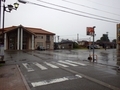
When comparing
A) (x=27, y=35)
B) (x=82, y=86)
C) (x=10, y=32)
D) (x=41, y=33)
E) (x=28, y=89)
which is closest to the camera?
(x=28, y=89)

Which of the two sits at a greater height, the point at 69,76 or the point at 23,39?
the point at 23,39

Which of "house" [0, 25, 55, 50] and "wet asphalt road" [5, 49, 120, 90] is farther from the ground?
"house" [0, 25, 55, 50]

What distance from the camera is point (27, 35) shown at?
51875mm

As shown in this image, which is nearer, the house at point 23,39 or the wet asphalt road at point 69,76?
the wet asphalt road at point 69,76

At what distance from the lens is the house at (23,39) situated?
158 ft

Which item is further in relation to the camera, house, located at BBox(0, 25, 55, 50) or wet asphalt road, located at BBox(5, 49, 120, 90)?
house, located at BBox(0, 25, 55, 50)

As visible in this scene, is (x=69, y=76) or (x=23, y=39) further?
(x=23, y=39)

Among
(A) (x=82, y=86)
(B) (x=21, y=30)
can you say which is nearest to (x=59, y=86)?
(A) (x=82, y=86)

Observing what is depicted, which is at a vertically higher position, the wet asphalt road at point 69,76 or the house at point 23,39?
the house at point 23,39

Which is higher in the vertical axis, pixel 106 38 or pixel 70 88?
pixel 106 38

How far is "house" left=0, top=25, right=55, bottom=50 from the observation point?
48.2 meters

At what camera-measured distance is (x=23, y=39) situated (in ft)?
166

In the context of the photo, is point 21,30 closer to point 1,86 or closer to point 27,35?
point 27,35

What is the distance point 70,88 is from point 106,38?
108m
